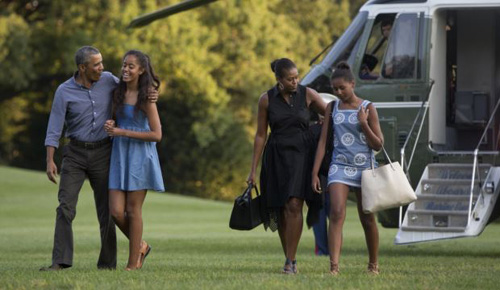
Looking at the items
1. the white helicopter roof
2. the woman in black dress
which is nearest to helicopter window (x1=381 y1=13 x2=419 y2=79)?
the white helicopter roof

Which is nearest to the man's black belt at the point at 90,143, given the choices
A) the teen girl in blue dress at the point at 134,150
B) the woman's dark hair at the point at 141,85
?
the teen girl in blue dress at the point at 134,150

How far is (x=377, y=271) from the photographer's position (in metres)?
9.84

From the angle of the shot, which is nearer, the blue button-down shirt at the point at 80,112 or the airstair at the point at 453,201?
the blue button-down shirt at the point at 80,112

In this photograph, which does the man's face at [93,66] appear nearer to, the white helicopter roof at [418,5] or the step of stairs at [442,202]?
the step of stairs at [442,202]

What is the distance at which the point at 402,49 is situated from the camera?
14367 mm

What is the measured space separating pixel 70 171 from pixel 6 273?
997 mm

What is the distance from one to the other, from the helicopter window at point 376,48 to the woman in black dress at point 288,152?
4602mm


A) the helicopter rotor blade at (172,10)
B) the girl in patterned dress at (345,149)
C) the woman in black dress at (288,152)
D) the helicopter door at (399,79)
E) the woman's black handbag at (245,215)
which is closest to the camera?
the girl in patterned dress at (345,149)

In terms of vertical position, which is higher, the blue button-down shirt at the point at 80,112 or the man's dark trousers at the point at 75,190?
the blue button-down shirt at the point at 80,112

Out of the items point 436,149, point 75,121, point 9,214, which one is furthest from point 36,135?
point 75,121

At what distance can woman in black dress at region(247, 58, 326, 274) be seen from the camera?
989cm

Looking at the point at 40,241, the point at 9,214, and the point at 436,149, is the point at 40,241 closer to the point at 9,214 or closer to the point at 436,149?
the point at 436,149

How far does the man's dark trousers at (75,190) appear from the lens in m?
10.2

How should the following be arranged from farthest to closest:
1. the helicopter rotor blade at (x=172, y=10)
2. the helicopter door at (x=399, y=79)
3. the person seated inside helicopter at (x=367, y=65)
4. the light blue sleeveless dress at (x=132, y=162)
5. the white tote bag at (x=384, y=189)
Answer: the person seated inside helicopter at (x=367, y=65) < the helicopter rotor blade at (x=172, y=10) < the helicopter door at (x=399, y=79) < the light blue sleeveless dress at (x=132, y=162) < the white tote bag at (x=384, y=189)
